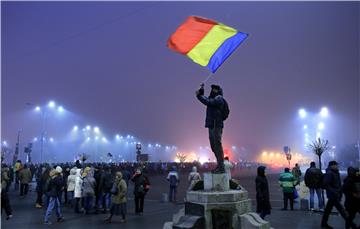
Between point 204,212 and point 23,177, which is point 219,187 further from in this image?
point 23,177

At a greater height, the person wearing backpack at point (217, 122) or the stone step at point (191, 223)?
the person wearing backpack at point (217, 122)

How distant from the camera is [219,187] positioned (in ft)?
27.3

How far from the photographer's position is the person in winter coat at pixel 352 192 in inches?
352

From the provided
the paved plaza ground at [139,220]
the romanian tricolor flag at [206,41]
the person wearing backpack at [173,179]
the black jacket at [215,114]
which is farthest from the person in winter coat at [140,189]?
the romanian tricolor flag at [206,41]

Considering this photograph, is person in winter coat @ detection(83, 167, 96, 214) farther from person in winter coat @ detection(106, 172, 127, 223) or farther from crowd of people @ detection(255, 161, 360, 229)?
crowd of people @ detection(255, 161, 360, 229)

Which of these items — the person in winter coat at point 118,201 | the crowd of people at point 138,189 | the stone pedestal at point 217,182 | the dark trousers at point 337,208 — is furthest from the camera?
the person in winter coat at point 118,201

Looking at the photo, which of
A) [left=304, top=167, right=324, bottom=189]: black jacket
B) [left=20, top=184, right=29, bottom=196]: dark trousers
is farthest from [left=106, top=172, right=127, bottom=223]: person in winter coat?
[left=20, top=184, right=29, bottom=196]: dark trousers

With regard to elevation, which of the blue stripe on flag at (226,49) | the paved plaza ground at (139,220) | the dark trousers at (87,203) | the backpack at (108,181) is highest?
the blue stripe on flag at (226,49)

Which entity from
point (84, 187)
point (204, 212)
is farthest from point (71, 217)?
point (204, 212)

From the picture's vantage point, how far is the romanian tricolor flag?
354 inches

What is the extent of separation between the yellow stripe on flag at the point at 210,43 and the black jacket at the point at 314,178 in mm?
6077

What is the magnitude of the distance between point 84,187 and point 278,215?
24.0 feet

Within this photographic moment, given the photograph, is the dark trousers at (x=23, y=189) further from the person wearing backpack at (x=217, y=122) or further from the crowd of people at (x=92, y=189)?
the person wearing backpack at (x=217, y=122)

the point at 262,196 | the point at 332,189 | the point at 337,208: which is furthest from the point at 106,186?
the point at 337,208
